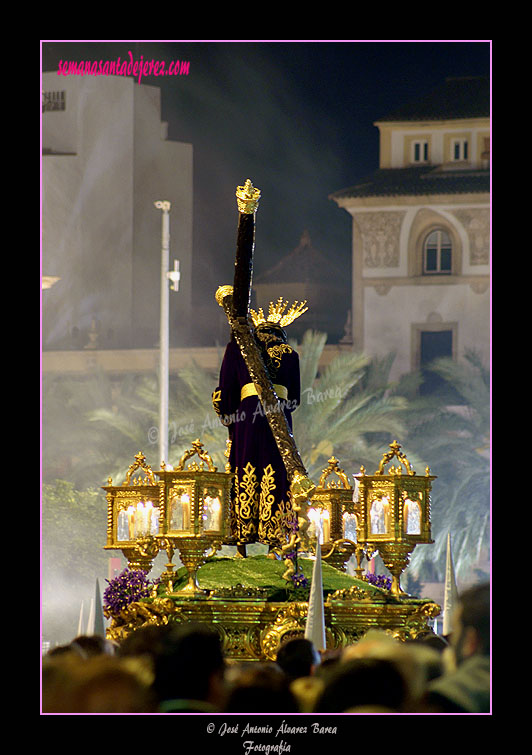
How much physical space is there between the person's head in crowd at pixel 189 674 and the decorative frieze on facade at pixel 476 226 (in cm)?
3787

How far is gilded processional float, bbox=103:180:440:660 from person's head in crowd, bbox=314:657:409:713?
4.57 meters

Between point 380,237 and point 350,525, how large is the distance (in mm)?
31489

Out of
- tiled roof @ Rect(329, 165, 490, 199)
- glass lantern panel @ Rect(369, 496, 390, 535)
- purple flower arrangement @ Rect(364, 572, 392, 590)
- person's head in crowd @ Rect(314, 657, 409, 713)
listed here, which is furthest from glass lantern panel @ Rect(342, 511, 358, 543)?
tiled roof @ Rect(329, 165, 490, 199)

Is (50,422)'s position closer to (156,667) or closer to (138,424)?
(138,424)

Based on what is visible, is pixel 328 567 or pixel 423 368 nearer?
pixel 328 567

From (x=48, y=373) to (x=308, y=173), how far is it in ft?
37.9

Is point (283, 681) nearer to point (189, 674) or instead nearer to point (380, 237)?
point (189, 674)

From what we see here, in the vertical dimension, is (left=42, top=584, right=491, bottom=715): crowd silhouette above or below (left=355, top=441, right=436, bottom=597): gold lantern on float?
below

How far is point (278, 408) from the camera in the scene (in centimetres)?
1281

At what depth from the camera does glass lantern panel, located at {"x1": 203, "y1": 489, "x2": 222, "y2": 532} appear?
12.0 meters

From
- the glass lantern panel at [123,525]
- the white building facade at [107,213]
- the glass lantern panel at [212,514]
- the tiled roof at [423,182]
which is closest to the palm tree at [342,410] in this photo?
the tiled roof at [423,182]

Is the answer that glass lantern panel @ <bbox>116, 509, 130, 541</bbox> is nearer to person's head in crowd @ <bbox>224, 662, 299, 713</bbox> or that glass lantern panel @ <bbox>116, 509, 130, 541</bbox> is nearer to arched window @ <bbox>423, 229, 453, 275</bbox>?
person's head in crowd @ <bbox>224, 662, 299, 713</bbox>

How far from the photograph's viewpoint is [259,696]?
605cm
